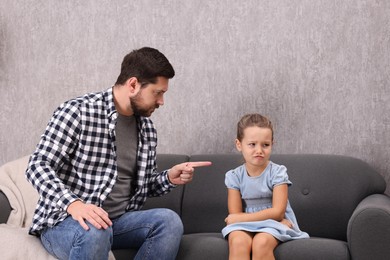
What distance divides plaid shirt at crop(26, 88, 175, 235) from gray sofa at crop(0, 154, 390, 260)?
27cm

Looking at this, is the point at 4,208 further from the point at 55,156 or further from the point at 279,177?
the point at 279,177

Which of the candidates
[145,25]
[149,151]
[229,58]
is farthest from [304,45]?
[149,151]

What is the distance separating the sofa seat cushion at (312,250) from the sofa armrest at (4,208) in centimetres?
113

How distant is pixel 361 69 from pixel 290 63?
1.09ft

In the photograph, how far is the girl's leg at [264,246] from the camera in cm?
225

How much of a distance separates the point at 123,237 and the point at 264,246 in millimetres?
504

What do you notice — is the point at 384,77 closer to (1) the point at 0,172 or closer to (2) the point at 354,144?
(2) the point at 354,144

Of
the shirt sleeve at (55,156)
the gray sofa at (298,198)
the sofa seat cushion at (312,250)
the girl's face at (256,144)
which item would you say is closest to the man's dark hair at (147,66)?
the shirt sleeve at (55,156)

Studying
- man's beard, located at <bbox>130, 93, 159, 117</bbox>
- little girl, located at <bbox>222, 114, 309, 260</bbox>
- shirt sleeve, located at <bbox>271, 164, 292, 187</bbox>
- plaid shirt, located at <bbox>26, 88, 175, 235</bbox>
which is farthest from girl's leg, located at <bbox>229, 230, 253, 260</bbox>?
man's beard, located at <bbox>130, 93, 159, 117</bbox>

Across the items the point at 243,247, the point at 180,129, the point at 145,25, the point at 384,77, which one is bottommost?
the point at 243,247

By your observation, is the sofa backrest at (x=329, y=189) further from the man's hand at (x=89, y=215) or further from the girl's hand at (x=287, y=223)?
the man's hand at (x=89, y=215)

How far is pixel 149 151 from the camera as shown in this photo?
2521mm

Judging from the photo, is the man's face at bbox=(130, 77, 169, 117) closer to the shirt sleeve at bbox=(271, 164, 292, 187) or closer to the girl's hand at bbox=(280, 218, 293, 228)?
the shirt sleeve at bbox=(271, 164, 292, 187)

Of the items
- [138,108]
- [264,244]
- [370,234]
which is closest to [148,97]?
[138,108]
